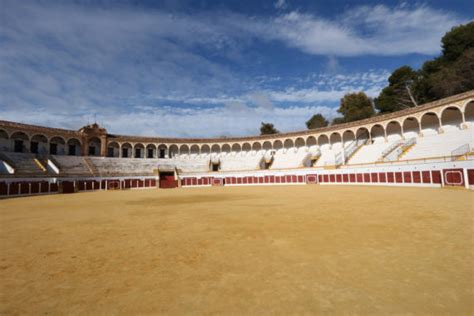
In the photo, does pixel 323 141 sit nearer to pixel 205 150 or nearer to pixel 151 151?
pixel 205 150

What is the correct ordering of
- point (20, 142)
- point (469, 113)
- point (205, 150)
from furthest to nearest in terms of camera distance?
point (205, 150) < point (20, 142) < point (469, 113)

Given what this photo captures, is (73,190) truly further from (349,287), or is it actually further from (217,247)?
(349,287)

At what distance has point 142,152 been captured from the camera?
4225 cm

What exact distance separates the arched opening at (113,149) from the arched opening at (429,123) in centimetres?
4233

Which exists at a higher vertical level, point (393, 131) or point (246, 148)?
point (246, 148)

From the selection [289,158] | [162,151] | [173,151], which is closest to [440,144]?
[289,158]

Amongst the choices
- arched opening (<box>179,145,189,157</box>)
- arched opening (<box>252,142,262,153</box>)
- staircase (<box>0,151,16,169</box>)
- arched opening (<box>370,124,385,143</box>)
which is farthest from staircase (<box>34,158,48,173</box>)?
arched opening (<box>370,124,385,143</box>)

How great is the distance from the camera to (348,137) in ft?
117

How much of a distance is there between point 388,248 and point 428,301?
192cm

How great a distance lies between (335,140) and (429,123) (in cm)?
1226

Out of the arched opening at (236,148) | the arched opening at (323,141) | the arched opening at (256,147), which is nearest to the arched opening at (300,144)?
the arched opening at (323,141)

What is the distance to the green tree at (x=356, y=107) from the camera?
4491cm

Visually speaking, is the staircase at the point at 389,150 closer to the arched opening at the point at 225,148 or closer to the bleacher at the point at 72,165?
the arched opening at the point at 225,148

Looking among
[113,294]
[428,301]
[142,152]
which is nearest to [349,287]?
[428,301]
